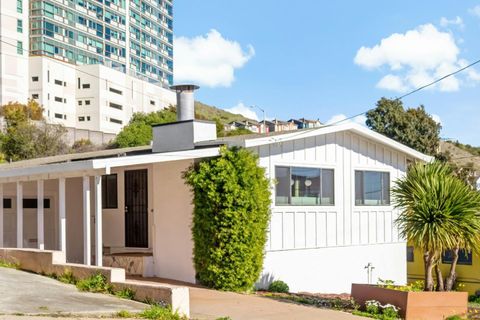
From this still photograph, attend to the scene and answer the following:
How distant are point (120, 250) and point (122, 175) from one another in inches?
80.6

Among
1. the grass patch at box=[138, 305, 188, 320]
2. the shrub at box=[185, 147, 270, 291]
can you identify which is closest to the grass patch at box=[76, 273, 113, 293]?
the grass patch at box=[138, 305, 188, 320]

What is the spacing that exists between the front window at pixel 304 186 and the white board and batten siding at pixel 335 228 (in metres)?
0.14

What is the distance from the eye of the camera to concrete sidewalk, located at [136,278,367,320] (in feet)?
39.9

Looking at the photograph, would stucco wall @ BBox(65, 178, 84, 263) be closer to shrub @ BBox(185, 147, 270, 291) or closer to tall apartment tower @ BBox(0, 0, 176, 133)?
shrub @ BBox(185, 147, 270, 291)

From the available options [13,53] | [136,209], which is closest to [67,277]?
[136,209]

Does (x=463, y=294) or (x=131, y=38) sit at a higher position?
(x=131, y=38)

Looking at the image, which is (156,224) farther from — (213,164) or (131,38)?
(131,38)

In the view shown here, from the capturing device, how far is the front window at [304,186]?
17188 mm

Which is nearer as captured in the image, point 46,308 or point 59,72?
point 46,308

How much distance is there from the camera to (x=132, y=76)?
308 ft

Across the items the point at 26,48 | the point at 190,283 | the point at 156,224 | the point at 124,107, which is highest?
the point at 26,48

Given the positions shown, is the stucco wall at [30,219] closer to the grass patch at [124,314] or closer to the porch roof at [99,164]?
the porch roof at [99,164]

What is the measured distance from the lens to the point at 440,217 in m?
13.9

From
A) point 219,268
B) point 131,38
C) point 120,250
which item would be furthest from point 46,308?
point 131,38
